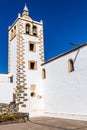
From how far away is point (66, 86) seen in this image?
15984mm

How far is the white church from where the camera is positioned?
48.5 feet

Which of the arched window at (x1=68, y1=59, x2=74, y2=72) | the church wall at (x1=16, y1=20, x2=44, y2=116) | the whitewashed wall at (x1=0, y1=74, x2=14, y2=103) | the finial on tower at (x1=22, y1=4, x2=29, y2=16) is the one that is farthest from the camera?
the finial on tower at (x1=22, y1=4, x2=29, y2=16)

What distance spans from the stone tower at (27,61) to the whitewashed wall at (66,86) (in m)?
0.94

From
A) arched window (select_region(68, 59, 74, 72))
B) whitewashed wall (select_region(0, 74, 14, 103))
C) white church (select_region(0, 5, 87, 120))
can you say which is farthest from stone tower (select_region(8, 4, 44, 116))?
arched window (select_region(68, 59, 74, 72))

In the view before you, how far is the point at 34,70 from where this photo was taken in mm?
19547

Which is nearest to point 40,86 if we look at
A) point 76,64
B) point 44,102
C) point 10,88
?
point 44,102

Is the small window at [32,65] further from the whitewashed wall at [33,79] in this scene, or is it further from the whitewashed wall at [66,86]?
the whitewashed wall at [66,86]

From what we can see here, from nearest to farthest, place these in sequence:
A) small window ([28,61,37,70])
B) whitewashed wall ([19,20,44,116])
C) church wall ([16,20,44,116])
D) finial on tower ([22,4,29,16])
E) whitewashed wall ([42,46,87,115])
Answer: whitewashed wall ([42,46,87,115]), whitewashed wall ([19,20,44,116]), church wall ([16,20,44,116]), small window ([28,61,37,70]), finial on tower ([22,4,29,16])

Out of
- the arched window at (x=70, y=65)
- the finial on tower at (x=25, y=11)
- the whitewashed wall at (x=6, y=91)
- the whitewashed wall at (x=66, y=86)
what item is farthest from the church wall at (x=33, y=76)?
the arched window at (x=70, y=65)

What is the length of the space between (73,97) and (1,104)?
23.5 feet

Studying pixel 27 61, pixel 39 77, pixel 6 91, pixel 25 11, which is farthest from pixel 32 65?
pixel 25 11

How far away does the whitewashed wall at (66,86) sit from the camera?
47.0 feet

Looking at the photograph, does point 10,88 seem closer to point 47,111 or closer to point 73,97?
point 47,111

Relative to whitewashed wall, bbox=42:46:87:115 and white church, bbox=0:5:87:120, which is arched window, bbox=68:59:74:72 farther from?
whitewashed wall, bbox=42:46:87:115
